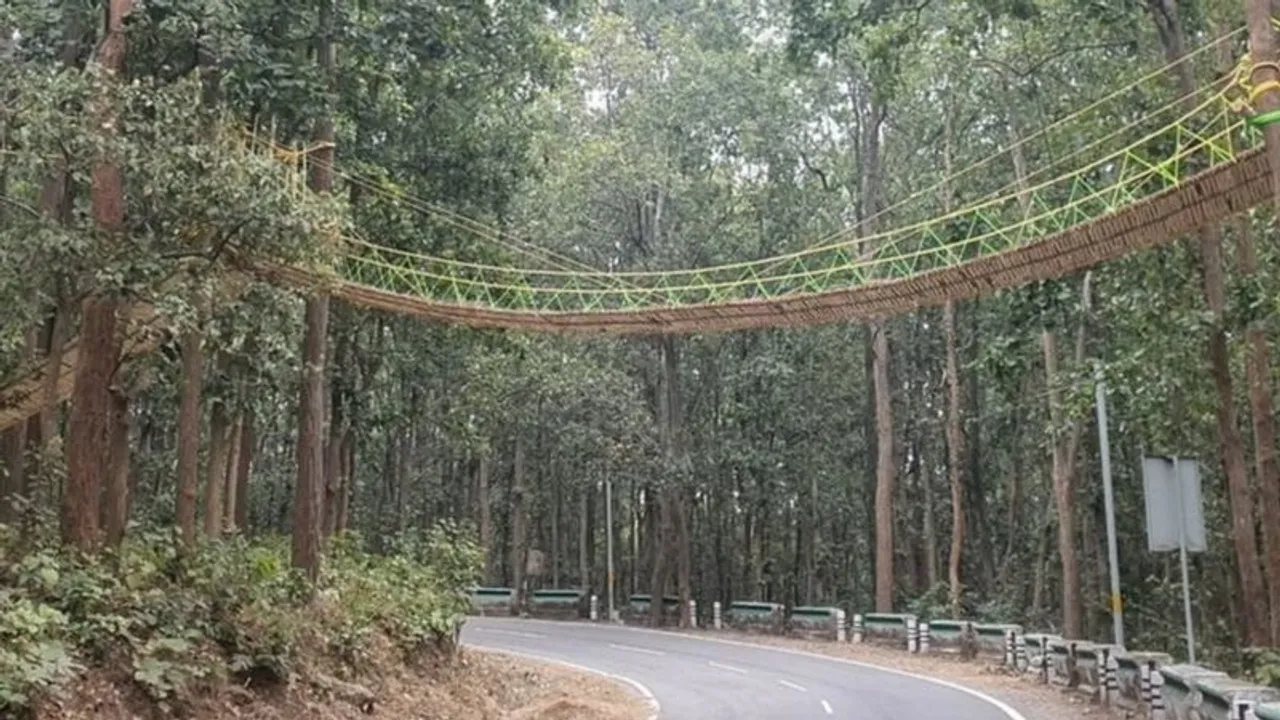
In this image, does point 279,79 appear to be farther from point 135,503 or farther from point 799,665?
point 135,503

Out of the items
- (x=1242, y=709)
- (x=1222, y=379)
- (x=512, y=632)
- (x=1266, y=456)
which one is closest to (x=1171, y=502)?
(x=1266, y=456)

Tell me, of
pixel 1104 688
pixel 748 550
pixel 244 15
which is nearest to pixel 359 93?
pixel 244 15

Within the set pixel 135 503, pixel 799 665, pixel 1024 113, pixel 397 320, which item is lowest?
pixel 799 665

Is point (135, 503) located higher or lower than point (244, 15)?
lower

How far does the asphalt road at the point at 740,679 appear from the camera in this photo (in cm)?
1566

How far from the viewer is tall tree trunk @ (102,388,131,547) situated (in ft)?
39.6

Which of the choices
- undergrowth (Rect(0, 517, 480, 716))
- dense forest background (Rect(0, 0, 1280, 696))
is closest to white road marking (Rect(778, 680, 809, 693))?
undergrowth (Rect(0, 517, 480, 716))

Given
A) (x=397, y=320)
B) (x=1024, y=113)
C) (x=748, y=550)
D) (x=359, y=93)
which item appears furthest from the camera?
(x=748, y=550)

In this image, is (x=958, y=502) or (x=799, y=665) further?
(x=958, y=502)

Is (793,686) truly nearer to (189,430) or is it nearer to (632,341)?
(189,430)

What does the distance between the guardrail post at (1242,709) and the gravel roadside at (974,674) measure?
506 centimetres

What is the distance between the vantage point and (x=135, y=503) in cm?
2875

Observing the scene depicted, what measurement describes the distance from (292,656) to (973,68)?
18779 millimetres

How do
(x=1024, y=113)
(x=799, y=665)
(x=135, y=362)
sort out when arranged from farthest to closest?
(x=1024, y=113), (x=799, y=665), (x=135, y=362)
